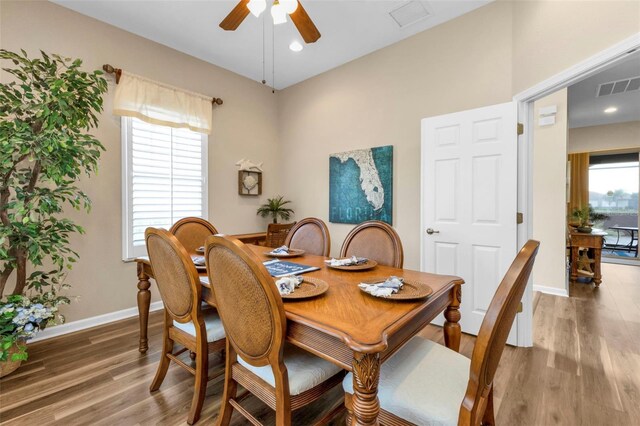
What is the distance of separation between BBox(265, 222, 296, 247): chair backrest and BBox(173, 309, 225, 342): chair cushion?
1.71 m

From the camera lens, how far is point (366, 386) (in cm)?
94

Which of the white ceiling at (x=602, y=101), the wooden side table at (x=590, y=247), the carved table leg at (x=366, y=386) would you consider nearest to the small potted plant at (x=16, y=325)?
the carved table leg at (x=366, y=386)

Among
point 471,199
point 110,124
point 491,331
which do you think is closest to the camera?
point 491,331

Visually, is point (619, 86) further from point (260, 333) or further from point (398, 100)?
point (260, 333)

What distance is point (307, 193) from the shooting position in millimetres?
4277

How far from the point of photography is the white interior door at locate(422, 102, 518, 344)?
2.46 meters

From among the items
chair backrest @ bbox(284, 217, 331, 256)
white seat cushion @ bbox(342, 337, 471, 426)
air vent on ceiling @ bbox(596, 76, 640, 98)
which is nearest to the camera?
white seat cushion @ bbox(342, 337, 471, 426)

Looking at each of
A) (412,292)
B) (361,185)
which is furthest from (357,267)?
(361,185)

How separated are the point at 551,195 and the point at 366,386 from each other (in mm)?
4311

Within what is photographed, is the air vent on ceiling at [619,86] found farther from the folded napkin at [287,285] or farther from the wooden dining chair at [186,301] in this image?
the wooden dining chair at [186,301]

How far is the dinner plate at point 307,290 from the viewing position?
1245 millimetres

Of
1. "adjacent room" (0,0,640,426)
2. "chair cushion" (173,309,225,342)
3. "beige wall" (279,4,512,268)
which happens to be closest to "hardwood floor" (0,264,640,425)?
"adjacent room" (0,0,640,426)

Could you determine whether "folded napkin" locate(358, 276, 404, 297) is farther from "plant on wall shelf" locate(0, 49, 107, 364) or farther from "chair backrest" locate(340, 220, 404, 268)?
"plant on wall shelf" locate(0, 49, 107, 364)

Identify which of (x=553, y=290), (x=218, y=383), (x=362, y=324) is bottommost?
(x=218, y=383)
